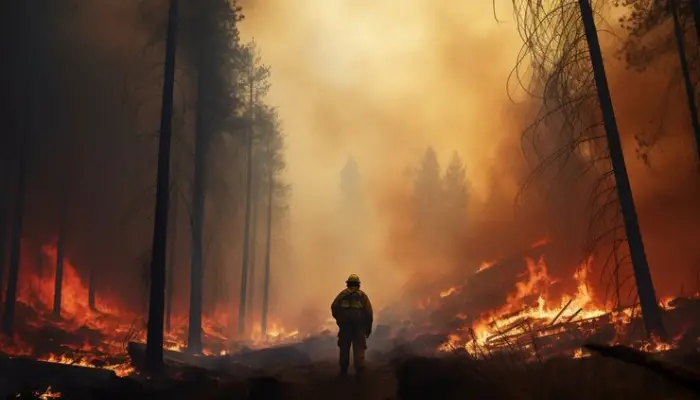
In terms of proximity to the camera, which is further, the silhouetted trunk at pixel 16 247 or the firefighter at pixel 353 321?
the silhouetted trunk at pixel 16 247

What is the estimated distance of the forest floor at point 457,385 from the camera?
4617mm

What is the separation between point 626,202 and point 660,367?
23.7 feet

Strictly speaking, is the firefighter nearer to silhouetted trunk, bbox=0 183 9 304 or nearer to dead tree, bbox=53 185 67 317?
silhouetted trunk, bbox=0 183 9 304

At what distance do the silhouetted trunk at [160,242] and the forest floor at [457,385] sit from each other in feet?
9.94

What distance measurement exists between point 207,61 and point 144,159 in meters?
10.8

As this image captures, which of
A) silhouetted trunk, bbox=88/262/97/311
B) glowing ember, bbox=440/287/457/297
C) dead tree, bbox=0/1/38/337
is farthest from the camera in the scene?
glowing ember, bbox=440/287/457/297

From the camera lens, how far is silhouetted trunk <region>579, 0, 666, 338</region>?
9.81m

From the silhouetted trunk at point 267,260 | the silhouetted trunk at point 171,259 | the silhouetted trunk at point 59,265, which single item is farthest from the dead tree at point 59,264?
the silhouetted trunk at point 267,260

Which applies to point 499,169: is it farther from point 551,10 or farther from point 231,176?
point 551,10

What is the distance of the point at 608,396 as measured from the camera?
450 centimetres

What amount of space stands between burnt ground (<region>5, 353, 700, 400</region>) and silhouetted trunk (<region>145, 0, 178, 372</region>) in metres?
3.04

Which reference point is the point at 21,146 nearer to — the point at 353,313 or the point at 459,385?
the point at 353,313

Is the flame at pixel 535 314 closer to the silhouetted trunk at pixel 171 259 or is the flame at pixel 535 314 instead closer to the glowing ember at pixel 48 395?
the glowing ember at pixel 48 395

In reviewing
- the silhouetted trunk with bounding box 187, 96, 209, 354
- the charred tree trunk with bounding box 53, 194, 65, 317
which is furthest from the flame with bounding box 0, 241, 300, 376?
the silhouetted trunk with bounding box 187, 96, 209, 354
